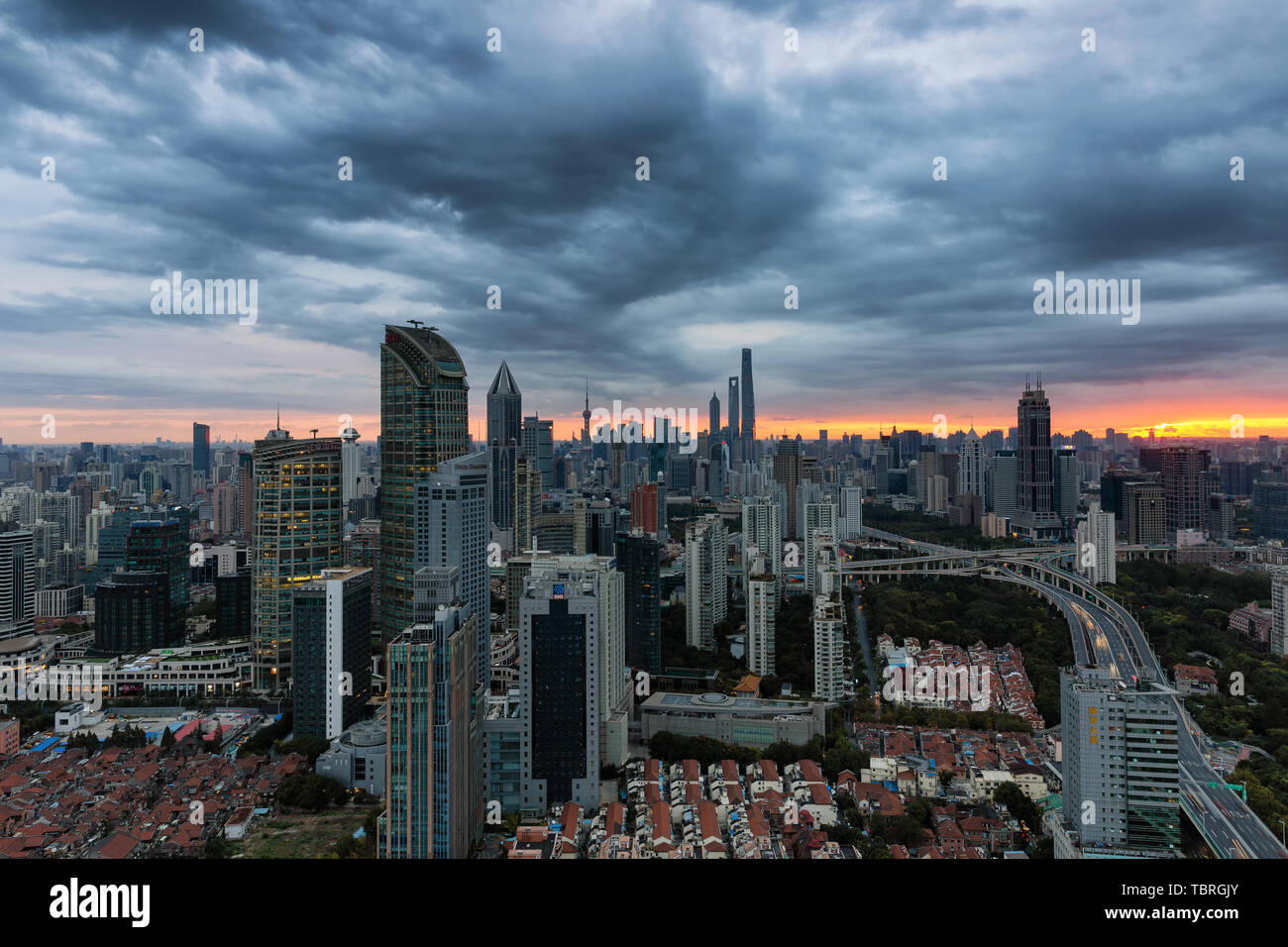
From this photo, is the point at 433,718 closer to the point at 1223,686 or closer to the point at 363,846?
the point at 363,846

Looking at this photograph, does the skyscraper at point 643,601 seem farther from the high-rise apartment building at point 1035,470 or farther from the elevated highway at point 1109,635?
the high-rise apartment building at point 1035,470

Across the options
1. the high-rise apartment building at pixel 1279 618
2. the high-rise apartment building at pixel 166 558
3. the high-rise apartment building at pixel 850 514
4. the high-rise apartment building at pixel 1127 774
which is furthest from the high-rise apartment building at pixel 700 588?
the high-rise apartment building at pixel 850 514

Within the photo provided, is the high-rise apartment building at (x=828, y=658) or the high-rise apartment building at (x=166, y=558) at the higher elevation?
the high-rise apartment building at (x=166, y=558)

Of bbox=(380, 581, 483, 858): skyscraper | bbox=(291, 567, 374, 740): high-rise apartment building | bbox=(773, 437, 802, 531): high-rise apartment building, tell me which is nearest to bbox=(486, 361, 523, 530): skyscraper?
bbox=(291, 567, 374, 740): high-rise apartment building

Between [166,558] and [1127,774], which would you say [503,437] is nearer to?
[166,558]

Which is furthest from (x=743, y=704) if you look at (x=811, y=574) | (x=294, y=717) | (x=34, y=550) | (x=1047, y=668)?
(x=34, y=550)

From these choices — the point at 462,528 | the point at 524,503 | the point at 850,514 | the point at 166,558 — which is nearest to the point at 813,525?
the point at 524,503

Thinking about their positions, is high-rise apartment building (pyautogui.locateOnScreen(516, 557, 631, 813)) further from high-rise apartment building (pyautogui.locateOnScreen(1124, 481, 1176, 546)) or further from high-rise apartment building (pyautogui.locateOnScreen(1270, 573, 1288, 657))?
high-rise apartment building (pyautogui.locateOnScreen(1124, 481, 1176, 546))
